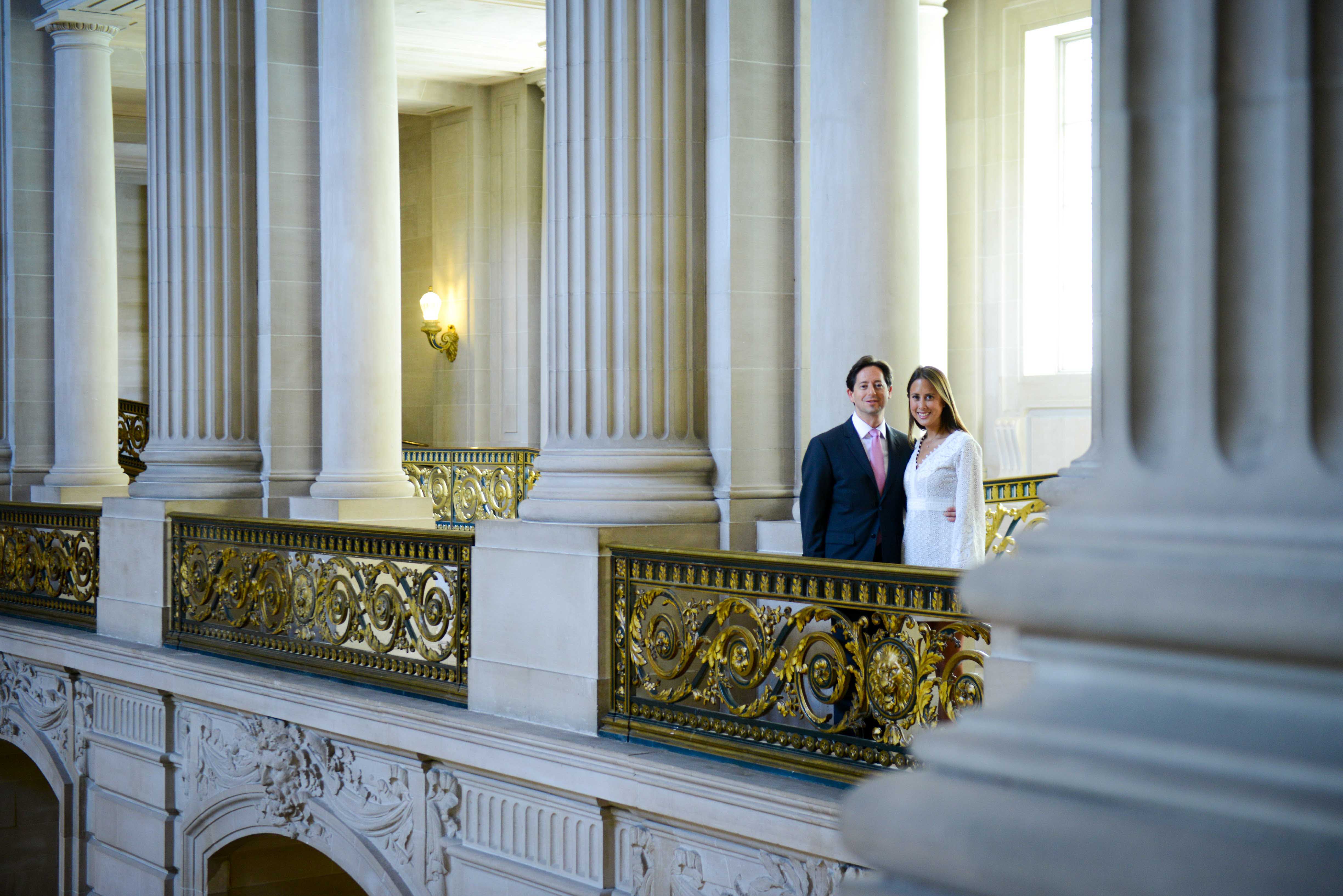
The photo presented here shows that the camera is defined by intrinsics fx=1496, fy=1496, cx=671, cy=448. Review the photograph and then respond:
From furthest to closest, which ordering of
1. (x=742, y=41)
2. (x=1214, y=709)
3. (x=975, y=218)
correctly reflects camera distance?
(x=975, y=218) → (x=742, y=41) → (x=1214, y=709)

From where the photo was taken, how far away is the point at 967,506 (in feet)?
19.4

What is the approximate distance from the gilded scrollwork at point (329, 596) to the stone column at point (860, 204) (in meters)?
2.11

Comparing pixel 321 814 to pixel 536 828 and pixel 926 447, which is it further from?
pixel 926 447

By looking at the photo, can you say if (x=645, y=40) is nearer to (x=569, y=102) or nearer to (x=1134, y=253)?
(x=569, y=102)

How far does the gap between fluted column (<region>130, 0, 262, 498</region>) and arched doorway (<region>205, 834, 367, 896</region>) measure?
103 inches

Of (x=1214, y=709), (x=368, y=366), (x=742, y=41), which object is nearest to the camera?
(x=1214, y=709)

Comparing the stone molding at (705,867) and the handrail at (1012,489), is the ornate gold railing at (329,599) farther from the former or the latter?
the handrail at (1012,489)

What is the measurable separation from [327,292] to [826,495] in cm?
594

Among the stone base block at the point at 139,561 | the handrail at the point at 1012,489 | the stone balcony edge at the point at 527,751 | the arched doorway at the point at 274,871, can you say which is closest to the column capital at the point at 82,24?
the stone base block at the point at 139,561

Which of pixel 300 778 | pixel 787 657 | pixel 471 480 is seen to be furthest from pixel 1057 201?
pixel 787 657

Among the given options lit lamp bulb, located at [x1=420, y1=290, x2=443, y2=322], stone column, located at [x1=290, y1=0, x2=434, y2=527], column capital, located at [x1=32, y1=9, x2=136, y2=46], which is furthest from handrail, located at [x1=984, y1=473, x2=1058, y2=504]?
lit lamp bulb, located at [x1=420, y1=290, x2=443, y2=322]

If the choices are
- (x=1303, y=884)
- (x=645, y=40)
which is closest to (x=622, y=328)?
(x=645, y=40)

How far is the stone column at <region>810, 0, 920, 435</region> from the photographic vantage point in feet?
23.8

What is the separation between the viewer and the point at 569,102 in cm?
733
